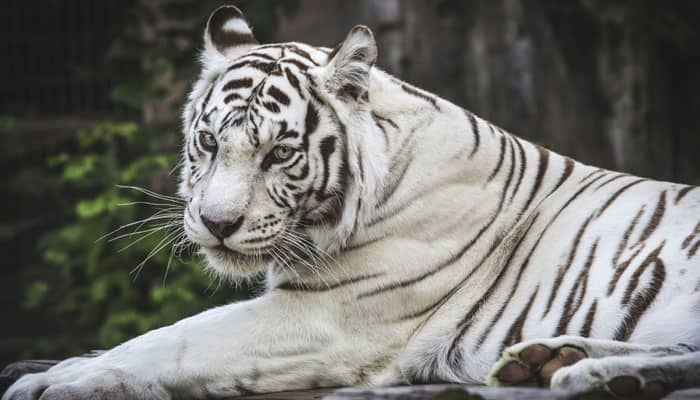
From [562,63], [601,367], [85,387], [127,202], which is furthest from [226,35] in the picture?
[562,63]

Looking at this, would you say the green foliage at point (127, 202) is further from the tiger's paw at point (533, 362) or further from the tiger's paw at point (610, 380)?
the tiger's paw at point (610, 380)

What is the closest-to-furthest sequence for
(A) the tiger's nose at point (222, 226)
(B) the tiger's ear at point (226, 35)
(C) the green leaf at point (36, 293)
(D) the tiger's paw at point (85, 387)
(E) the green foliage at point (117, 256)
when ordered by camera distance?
(D) the tiger's paw at point (85, 387)
(A) the tiger's nose at point (222, 226)
(B) the tiger's ear at point (226, 35)
(E) the green foliage at point (117, 256)
(C) the green leaf at point (36, 293)

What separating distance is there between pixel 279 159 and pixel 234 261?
285 millimetres

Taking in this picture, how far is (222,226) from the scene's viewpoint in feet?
7.47

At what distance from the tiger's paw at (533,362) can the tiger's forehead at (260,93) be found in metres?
0.84

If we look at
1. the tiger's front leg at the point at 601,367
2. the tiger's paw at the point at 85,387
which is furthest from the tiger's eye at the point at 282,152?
the tiger's front leg at the point at 601,367

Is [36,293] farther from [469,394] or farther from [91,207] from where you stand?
[469,394]

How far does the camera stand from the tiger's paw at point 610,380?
5.76 ft

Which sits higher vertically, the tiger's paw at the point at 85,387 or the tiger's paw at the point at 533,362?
the tiger's paw at the point at 533,362

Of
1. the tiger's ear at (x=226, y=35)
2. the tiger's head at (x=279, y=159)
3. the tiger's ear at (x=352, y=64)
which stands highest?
the tiger's ear at (x=226, y=35)

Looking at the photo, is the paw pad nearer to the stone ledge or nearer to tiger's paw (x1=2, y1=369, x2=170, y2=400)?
the stone ledge

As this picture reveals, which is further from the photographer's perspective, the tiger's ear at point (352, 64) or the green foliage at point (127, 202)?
the green foliage at point (127, 202)

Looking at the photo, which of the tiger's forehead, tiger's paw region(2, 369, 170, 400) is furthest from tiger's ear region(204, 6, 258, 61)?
tiger's paw region(2, 369, 170, 400)

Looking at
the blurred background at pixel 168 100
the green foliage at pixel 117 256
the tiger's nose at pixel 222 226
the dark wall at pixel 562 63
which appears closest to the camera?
the tiger's nose at pixel 222 226
